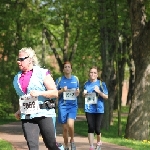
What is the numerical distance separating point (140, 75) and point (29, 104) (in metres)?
10.1

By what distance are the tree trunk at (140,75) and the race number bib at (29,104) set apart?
981cm

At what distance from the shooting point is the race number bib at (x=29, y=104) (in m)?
7.99

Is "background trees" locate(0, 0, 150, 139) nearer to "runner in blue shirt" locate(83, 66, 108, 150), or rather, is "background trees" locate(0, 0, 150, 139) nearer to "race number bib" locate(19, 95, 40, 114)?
"runner in blue shirt" locate(83, 66, 108, 150)

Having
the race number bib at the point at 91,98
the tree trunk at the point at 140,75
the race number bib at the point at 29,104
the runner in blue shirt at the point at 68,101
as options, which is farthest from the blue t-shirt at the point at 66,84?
the tree trunk at the point at 140,75

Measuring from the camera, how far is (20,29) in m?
33.1

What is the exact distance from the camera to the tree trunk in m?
17.5

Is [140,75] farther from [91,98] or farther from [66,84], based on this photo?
[66,84]

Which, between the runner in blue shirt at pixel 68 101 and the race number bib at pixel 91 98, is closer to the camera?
the runner in blue shirt at pixel 68 101

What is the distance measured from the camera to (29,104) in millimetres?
8023

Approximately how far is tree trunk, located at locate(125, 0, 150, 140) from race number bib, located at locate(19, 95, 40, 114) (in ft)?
32.2

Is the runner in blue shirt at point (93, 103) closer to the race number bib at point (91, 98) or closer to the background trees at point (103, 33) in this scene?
the race number bib at point (91, 98)

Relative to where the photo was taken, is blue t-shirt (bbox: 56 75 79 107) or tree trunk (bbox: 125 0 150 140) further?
tree trunk (bbox: 125 0 150 140)

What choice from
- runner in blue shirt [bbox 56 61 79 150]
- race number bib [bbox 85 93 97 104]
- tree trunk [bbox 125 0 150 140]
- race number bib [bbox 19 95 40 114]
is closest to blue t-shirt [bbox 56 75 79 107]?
runner in blue shirt [bbox 56 61 79 150]

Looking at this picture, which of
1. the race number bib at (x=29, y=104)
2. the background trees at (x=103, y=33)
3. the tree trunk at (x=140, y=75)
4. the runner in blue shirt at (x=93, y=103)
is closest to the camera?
the race number bib at (x=29, y=104)
